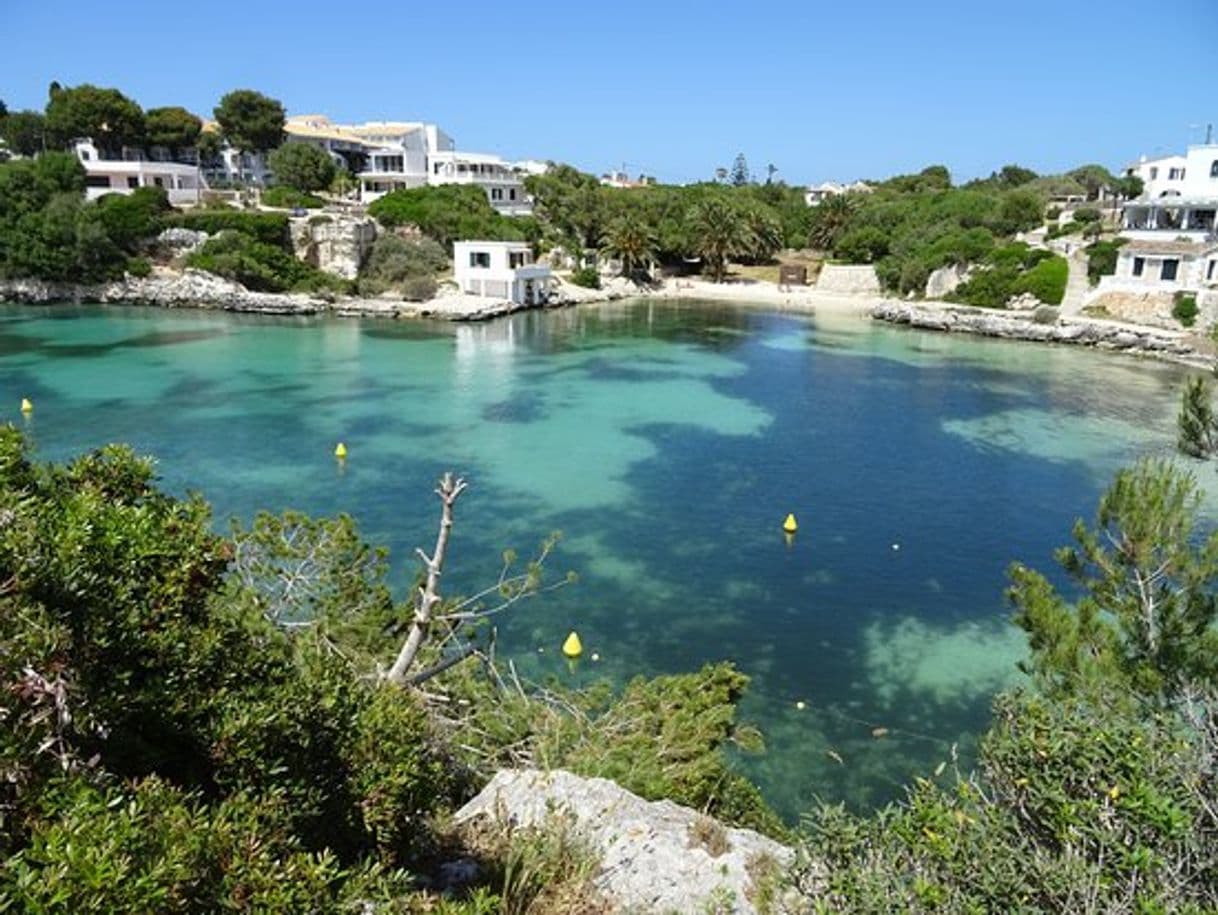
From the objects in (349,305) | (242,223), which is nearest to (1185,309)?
(349,305)

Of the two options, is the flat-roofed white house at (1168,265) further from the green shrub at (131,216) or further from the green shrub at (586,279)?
the green shrub at (131,216)

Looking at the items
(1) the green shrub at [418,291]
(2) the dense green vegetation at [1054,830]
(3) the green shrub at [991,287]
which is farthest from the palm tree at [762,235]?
(2) the dense green vegetation at [1054,830]

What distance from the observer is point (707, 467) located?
84.8ft

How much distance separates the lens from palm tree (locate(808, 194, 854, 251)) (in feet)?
252

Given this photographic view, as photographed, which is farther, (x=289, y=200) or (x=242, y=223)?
(x=289, y=200)

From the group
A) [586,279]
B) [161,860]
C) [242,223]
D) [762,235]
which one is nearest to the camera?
[161,860]

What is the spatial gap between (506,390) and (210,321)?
2554 centimetres

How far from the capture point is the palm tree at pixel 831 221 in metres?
76.7

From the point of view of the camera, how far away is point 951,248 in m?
62.0

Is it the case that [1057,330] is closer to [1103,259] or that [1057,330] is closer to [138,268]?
[1103,259]

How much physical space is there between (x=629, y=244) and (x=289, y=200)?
26712 mm

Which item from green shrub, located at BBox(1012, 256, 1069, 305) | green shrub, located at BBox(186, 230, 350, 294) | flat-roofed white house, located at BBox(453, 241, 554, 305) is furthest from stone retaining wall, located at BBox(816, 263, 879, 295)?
green shrub, located at BBox(186, 230, 350, 294)

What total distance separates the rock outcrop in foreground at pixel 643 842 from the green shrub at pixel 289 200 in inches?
2587

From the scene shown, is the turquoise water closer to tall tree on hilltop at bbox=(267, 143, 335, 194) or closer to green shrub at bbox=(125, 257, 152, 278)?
green shrub at bbox=(125, 257, 152, 278)
